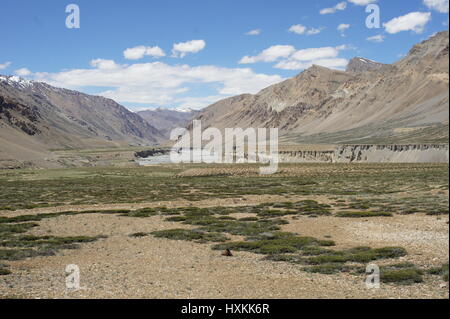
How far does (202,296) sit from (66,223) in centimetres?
2278

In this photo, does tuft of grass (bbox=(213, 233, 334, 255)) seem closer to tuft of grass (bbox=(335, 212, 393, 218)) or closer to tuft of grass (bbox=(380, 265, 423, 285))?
tuft of grass (bbox=(380, 265, 423, 285))

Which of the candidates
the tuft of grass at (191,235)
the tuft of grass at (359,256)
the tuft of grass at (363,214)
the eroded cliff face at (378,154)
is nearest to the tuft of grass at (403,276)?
the tuft of grass at (359,256)

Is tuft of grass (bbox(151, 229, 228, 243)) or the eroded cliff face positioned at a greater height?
the eroded cliff face

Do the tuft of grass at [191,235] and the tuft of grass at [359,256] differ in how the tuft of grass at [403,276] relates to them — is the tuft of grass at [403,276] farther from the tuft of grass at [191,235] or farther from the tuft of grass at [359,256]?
the tuft of grass at [191,235]

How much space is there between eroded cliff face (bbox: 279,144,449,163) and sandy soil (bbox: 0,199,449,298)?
90250mm

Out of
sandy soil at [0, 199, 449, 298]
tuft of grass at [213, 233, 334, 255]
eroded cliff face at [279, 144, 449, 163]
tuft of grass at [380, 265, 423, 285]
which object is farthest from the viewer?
eroded cliff face at [279, 144, 449, 163]

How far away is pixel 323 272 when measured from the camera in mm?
17484

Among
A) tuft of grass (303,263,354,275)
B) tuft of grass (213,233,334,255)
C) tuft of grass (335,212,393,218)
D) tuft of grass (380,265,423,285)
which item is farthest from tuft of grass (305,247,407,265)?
tuft of grass (335,212,393,218)

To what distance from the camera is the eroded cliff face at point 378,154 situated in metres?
121

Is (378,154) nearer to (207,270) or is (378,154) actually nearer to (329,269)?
(329,269)

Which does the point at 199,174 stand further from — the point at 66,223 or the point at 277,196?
the point at 66,223

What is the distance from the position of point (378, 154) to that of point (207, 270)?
132667 millimetres

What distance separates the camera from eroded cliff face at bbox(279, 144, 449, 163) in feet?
396
